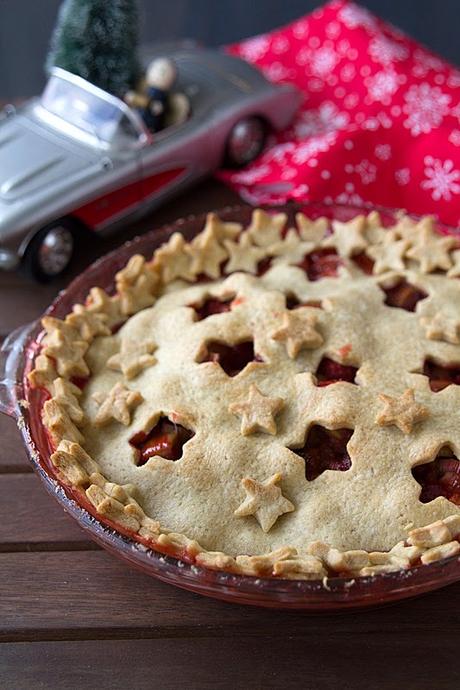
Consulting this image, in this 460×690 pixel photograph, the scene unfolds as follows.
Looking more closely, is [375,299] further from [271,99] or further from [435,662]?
[271,99]

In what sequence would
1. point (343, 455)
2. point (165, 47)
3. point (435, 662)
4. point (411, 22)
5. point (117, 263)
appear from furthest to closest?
point (411, 22) < point (165, 47) < point (117, 263) < point (343, 455) < point (435, 662)

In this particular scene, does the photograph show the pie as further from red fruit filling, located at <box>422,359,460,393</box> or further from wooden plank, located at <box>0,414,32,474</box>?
wooden plank, located at <box>0,414,32,474</box>

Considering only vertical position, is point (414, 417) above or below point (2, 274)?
above

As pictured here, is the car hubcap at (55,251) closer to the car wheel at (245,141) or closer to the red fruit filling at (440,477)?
the car wheel at (245,141)

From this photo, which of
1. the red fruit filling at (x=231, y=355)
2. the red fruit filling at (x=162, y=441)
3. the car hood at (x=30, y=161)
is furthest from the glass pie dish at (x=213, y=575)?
the car hood at (x=30, y=161)

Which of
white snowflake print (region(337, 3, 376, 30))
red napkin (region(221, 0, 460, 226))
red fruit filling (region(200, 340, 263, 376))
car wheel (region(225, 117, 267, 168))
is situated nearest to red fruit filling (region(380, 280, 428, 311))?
red fruit filling (region(200, 340, 263, 376))

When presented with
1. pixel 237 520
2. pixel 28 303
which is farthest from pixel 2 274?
pixel 237 520

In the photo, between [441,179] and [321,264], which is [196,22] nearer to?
[441,179]
